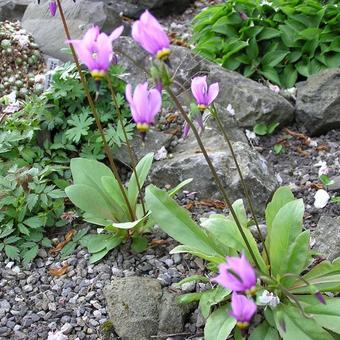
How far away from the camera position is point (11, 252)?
10.5ft

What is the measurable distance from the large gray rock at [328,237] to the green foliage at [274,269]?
13cm

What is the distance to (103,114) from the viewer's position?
3891mm

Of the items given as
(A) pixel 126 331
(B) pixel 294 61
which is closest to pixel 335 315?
(A) pixel 126 331

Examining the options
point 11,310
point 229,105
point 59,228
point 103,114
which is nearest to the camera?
point 11,310

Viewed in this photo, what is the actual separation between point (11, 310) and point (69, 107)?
4.42ft

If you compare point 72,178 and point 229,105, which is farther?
point 229,105

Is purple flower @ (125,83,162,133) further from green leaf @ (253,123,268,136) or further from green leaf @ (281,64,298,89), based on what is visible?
green leaf @ (281,64,298,89)

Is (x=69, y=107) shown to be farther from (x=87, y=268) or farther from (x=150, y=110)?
(x=150, y=110)

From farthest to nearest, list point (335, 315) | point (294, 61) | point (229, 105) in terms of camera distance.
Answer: point (294, 61)
point (229, 105)
point (335, 315)

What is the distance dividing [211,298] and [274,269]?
284 millimetres

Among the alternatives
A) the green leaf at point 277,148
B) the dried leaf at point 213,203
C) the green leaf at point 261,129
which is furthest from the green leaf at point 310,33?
the dried leaf at point 213,203

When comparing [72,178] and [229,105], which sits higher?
[72,178]

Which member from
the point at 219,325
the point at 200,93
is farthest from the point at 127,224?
the point at 200,93

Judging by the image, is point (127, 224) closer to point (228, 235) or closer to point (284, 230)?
point (228, 235)
